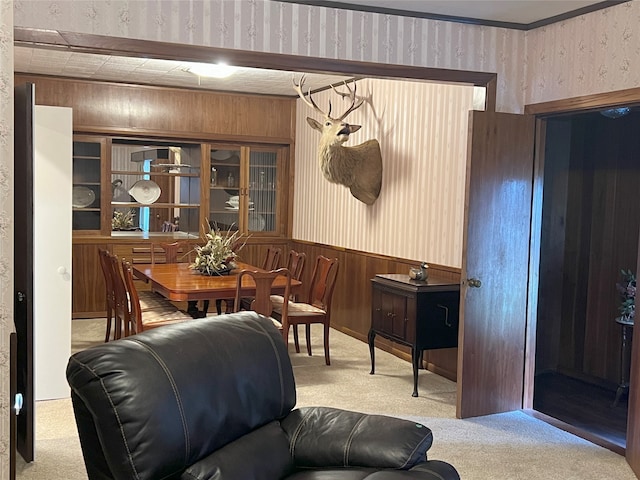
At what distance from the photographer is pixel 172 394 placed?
216 cm

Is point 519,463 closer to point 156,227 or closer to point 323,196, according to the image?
point 323,196

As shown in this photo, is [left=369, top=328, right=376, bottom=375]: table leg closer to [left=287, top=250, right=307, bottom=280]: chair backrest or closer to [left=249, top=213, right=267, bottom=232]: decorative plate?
[left=287, top=250, right=307, bottom=280]: chair backrest

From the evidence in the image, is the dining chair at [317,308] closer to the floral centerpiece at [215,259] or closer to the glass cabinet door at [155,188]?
the floral centerpiece at [215,259]

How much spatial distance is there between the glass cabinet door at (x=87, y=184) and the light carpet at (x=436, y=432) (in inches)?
128

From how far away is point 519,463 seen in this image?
3883mm

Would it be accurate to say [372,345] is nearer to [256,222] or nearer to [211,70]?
[211,70]

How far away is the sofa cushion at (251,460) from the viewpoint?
2.17m

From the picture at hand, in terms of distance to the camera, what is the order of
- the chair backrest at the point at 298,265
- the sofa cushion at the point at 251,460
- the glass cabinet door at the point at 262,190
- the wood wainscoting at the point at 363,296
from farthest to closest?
the glass cabinet door at the point at 262,190
the chair backrest at the point at 298,265
the wood wainscoting at the point at 363,296
the sofa cushion at the point at 251,460

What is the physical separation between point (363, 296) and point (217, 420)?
477 cm

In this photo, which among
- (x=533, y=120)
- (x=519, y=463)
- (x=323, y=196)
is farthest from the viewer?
(x=323, y=196)

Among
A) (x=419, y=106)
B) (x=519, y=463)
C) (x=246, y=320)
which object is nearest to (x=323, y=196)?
(x=419, y=106)

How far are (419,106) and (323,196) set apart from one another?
6.99ft

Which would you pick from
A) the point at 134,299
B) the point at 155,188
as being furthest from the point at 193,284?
the point at 155,188

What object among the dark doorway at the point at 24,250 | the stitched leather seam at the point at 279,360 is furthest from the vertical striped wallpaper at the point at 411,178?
the dark doorway at the point at 24,250
